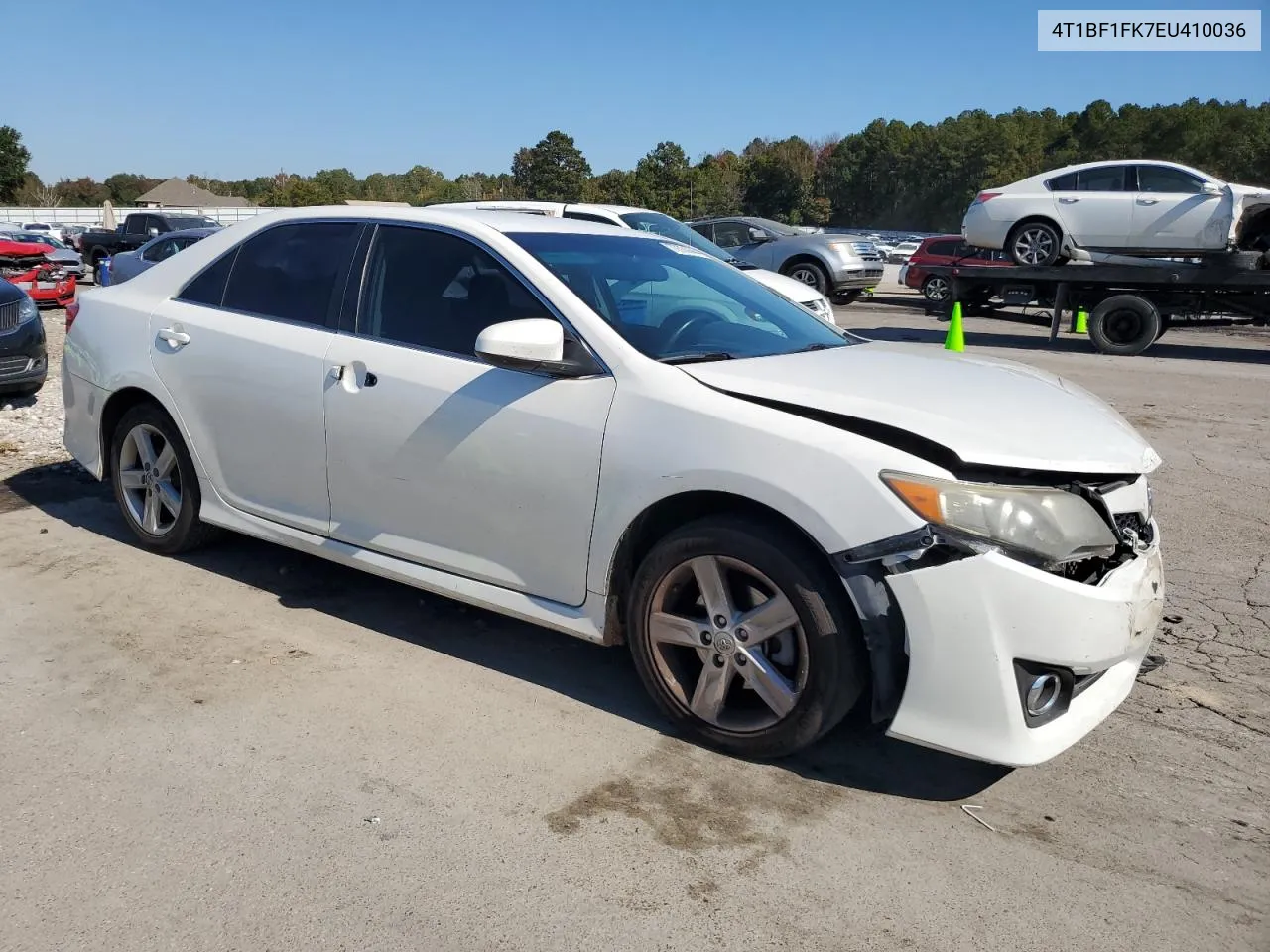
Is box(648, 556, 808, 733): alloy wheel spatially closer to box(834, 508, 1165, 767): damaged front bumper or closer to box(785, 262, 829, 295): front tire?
box(834, 508, 1165, 767): damaged front bumper

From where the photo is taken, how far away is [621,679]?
13.2 ft

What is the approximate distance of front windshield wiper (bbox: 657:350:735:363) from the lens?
12.0 ft

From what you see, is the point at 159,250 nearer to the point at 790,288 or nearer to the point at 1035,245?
the point at 790,288

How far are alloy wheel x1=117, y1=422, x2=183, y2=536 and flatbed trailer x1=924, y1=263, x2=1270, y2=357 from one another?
42.7 feet

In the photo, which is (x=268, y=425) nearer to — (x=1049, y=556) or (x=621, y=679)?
(x=621, y=679)

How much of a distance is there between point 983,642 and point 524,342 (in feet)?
5.47

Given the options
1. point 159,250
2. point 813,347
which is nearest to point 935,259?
point 159,250

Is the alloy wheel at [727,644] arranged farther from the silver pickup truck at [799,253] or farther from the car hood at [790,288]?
the silver pickup truck at [799,253]

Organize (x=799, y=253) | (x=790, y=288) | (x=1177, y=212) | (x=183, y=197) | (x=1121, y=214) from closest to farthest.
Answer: (x=790, y=288) → (x=1177, y=212) → (x=1121, y=214) → (x=799, y=253) → (x=183, y=197)

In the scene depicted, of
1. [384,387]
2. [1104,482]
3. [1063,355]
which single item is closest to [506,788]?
[384,387]

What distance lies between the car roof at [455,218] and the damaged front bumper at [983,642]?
2.01m

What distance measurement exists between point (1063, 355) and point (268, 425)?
1269cm

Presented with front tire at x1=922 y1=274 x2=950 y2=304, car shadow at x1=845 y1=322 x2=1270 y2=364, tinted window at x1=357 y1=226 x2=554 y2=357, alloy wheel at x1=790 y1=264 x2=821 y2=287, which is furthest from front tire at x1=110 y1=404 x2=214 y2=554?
front tire at x1=922 y1=274 x2=950 y2=304

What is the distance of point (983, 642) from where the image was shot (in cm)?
293
